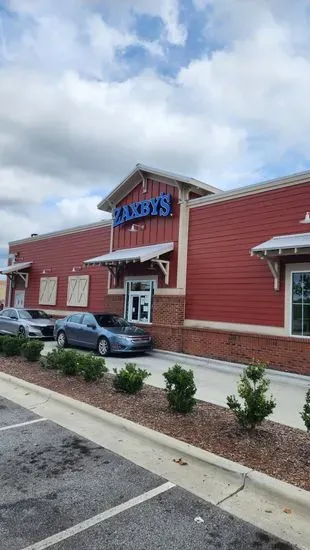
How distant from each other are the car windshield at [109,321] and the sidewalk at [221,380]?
1.30 m

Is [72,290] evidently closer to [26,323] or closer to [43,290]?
[43,290]

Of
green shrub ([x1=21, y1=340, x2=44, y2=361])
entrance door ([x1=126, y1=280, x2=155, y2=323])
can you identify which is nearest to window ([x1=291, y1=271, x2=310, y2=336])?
entrance door ([x1=126, y1=280, x2=155, y2=323])

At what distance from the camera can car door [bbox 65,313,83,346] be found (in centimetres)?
1551

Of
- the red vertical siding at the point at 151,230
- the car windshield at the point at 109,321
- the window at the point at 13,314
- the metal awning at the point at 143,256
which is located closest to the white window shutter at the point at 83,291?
the red vertical siding at the point at 151,230

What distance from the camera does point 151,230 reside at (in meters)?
17.2

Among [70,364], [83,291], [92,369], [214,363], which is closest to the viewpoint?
[92,369]

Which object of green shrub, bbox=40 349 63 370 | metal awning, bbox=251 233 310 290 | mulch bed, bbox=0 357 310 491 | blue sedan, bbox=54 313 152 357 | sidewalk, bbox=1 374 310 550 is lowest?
sidewalk, bbox=1 374 310 550

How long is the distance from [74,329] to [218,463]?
11.6m

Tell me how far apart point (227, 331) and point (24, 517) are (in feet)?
33.8

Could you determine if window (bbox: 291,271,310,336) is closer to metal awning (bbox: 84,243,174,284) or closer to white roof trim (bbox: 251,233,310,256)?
white roof trim (bbox: 251,233,310,256)

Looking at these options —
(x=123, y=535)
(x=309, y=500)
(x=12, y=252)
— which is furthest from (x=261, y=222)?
(x=12, y=252)

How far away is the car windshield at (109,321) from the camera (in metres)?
14.9

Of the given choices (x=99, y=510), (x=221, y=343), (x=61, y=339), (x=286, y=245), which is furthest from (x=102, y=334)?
(x=99, y=510)

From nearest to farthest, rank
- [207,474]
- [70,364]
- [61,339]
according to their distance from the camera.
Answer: [207,474], [70,364], [61,339]
